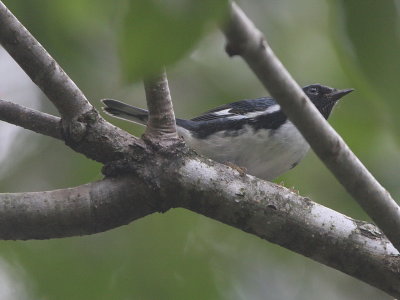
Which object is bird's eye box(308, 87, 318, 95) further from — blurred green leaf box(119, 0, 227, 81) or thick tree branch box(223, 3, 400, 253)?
blurred green leaf box(119, 0, 227, 81)

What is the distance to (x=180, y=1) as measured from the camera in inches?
21.9

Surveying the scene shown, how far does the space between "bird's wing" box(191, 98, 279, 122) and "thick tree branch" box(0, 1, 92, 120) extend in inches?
82.4

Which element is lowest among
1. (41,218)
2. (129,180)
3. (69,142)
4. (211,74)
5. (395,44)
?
(395,44)

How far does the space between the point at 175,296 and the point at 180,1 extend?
259 centimetres

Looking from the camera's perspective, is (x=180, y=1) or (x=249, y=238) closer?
(x=180, y=1)

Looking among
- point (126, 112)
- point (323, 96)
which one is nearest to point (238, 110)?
point (126, 112)

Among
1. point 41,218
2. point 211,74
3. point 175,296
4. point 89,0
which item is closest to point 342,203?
point 211,74

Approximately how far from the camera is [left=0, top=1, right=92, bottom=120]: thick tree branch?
2.07m

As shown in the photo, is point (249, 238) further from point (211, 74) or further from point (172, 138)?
point (172, 138)

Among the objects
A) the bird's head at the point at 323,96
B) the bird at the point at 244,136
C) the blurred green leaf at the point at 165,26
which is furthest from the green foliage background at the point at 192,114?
the bird's head at the point at 323,96

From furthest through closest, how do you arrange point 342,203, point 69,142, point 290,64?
point 342,203 < point 290,64 < point 69,142

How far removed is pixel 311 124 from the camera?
1.56m

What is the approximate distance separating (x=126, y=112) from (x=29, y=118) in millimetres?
1586

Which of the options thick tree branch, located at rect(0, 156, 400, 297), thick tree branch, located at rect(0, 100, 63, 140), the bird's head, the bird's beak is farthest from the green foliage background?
the bird's head
